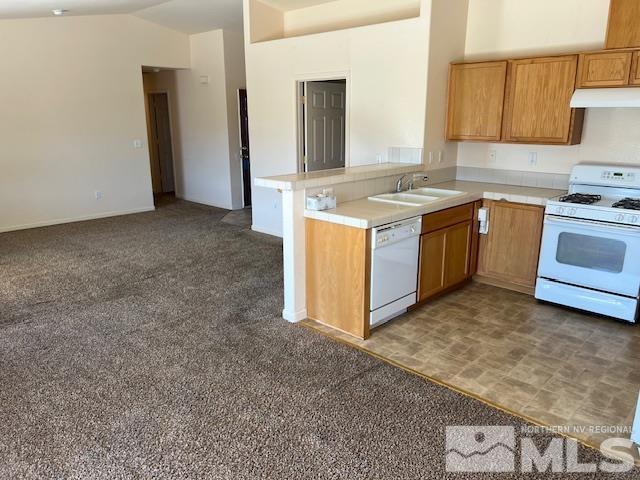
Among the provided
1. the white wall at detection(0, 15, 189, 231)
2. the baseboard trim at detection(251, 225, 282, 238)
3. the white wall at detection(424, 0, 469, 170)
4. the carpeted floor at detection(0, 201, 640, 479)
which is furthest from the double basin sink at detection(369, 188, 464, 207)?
the white wall at detection(0, 15, 189, 231)

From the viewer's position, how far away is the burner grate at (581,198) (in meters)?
3.71

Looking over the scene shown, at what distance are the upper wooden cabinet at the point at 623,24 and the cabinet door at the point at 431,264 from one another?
1.97 m

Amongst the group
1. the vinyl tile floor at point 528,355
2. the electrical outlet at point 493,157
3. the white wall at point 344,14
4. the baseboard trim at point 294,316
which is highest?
the white wall at point 344,14

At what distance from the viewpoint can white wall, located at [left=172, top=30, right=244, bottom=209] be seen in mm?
7465

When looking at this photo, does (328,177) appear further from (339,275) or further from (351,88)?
(351,88)

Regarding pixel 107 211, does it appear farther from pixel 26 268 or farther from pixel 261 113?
pixel 261 113

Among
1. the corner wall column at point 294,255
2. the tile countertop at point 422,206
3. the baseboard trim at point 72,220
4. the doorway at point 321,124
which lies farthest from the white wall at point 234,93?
the corner wall column at point 294,255

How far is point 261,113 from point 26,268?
3.26m

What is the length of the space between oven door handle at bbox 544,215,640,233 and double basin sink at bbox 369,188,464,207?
0.77m

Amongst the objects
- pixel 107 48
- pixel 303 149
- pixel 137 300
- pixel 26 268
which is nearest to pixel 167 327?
pixel 137 300

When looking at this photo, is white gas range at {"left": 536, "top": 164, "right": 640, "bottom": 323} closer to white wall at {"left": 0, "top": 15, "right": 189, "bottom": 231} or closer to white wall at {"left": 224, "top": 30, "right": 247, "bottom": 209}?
white wall at {"left": 224, "top": 30, "right": 247, "bottom": 209}

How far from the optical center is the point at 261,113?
598 centimetres

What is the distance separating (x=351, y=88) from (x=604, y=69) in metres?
2.33

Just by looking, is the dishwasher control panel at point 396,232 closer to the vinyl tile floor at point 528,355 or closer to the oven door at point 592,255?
the vinyl tile floor at point 528,355
